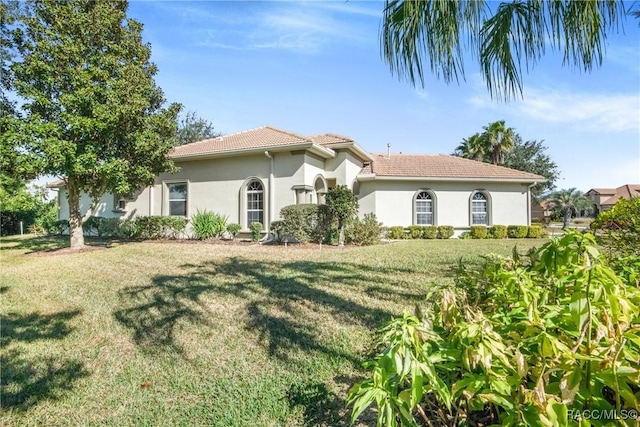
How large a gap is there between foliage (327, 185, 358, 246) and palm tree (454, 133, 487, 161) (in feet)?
98.4

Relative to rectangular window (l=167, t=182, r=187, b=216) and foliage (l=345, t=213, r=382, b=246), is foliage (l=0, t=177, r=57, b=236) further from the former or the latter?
foliage (l=345, t=213, r=382, b=246)

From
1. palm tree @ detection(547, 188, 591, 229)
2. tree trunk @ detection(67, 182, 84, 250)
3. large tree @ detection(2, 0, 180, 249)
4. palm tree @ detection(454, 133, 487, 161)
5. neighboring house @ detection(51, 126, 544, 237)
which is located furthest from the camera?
palm tree @ detection(454, 133, 487, 161)

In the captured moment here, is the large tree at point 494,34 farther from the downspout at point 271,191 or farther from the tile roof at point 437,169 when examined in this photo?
the tile roof at point 437,169

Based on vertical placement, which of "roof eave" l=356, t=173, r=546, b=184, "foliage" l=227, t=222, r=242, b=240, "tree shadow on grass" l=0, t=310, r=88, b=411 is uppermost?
"roof eave" l=356, t=173, r=546, b=184

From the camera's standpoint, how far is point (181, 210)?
1855cm

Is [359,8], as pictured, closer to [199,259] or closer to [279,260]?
[279,260]

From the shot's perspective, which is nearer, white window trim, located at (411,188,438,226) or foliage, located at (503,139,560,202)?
white window trim, located at (411,188,438,226)

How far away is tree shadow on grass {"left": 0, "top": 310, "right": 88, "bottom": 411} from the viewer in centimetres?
340

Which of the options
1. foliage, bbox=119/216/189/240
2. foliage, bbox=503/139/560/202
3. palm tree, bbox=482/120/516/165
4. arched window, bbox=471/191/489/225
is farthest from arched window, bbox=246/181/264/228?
foliage, bbox=503/139/560/202

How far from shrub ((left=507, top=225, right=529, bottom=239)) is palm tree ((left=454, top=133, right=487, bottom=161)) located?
20.7m

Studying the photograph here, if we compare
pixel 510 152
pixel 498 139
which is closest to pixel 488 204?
pixel 498 139

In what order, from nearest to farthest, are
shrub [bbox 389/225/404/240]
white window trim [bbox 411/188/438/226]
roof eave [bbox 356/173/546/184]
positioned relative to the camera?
roof eave [bbox 356/173/546/184] < shrub [bbox 389/225/404/240] < white window trim [bbox 411/188/438/226]

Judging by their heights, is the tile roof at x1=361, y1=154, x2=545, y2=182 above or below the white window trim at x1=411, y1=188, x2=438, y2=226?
above

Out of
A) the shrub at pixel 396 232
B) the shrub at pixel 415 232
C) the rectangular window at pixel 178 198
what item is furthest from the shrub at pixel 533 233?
the rectangular window at pixel 178 198
